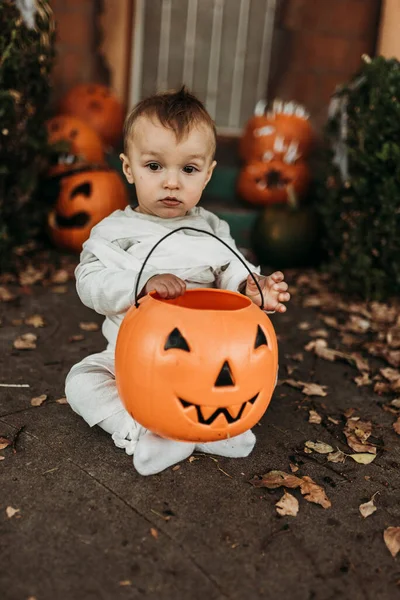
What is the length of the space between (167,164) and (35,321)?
2.03 metres

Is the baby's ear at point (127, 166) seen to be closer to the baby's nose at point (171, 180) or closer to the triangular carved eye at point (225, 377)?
the baby's nose at point (171, 180)

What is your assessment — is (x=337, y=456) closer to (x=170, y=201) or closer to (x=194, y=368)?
(x=194, y=368)

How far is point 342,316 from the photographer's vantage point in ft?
16.1

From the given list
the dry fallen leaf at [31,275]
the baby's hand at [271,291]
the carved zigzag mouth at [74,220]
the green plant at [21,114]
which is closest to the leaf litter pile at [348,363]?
the baby's hand at [271,291]

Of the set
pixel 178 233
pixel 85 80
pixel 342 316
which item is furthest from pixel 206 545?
pixel 85 80

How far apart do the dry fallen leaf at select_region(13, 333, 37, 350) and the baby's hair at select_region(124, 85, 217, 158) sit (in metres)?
1.66

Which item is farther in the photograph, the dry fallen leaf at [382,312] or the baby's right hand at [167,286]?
the dry fallen leaf at [382,312]

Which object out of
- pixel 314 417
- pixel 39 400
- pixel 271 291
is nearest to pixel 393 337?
pixel 314 417

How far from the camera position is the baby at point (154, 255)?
8.64 ft

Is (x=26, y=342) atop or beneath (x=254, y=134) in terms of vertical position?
beneath

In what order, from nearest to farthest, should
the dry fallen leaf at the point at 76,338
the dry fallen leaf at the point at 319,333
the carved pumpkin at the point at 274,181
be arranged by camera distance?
1. the dry fallen leaf at the point at 76,338
2. the dry fallen leaf at the point at 319,333
3. the carved pumpkin at the point at 274,181

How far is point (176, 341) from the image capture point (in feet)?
7.63

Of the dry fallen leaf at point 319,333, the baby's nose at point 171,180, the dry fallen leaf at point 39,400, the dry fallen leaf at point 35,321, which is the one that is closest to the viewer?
the baby's nose at point 171,180

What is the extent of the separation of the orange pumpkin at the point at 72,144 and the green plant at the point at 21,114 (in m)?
0.19
